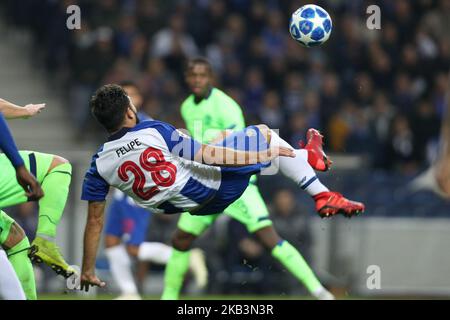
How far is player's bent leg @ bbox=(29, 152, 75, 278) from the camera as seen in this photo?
25.9 ft

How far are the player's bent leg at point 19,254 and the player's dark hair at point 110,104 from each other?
106 centimetres

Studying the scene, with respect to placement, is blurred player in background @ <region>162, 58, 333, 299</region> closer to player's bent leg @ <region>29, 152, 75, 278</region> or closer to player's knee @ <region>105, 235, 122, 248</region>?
player's knee @ <region>105, 235, 122, 248</region>

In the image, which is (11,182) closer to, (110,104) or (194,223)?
(110,104)

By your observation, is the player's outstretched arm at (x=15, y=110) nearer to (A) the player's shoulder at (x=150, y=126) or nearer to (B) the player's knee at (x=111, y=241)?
(A) the player's shoulder at (x=150, y=126)

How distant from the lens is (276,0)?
1722 centimetres

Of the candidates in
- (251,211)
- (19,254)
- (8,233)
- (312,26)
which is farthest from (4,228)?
(312,26)

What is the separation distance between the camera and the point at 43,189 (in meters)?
8.02

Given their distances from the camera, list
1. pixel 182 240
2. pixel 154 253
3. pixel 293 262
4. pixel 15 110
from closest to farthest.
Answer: pixel 15 110, pixel 293 262, pixel 182 240, pixel 154 253

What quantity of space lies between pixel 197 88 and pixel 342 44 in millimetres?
7041

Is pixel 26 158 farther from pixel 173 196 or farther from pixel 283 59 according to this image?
pixel 283 59

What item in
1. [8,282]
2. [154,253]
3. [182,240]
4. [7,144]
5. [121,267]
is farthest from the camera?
[154,253]

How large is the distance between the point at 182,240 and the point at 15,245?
2329 millimetres
